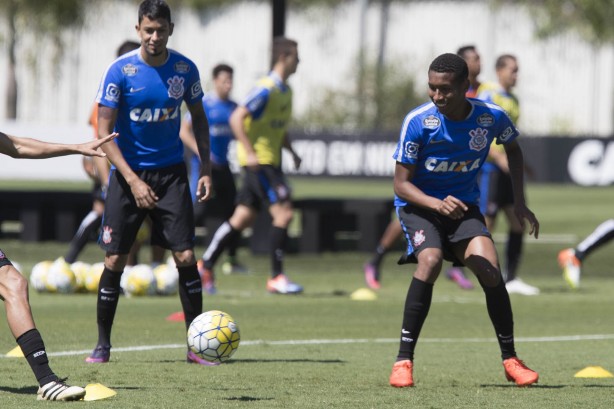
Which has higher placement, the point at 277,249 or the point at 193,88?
the point at 193,88

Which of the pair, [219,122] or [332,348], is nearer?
[332,348]

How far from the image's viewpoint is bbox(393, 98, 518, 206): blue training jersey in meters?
8.12

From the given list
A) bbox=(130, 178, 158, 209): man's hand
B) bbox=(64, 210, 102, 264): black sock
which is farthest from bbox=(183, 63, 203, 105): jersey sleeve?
bbox=(64, 210, 102, 264): black sock

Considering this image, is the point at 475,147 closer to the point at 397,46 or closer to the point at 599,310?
the point at 599,310

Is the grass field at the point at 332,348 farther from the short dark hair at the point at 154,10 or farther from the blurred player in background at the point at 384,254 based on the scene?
the short dark hair at the point at 154,10

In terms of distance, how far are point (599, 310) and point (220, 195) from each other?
4.74m

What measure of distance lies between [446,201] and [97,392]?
230 cm

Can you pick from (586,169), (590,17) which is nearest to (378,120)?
(590,17)

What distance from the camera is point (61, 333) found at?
1035 cm

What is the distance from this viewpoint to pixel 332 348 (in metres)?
9.90

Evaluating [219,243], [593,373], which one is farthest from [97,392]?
[219,243]

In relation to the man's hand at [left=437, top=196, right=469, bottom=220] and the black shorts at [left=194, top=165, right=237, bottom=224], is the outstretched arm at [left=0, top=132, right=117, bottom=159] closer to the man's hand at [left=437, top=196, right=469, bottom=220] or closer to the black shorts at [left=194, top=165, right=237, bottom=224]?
the man's hand at [left=437, top=196, right=469, bottom=220]

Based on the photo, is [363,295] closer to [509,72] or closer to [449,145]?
[509,72]

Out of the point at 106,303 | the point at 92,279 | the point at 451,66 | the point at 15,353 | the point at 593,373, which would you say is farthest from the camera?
the point at 92,279
